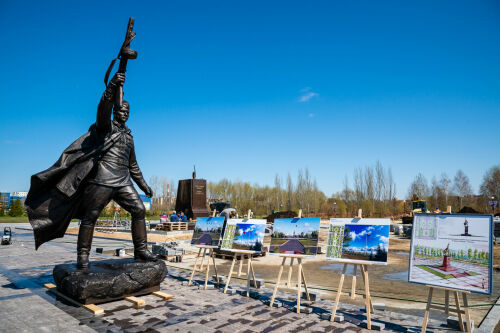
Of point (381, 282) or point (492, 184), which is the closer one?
point (381, 282)

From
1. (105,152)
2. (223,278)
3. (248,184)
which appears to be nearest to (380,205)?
(248,184)

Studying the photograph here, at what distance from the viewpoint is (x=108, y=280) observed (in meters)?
4.73

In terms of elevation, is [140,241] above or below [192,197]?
below

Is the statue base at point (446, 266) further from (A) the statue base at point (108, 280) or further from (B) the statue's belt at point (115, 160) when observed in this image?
(B) the statue's belt at point (115, 160)

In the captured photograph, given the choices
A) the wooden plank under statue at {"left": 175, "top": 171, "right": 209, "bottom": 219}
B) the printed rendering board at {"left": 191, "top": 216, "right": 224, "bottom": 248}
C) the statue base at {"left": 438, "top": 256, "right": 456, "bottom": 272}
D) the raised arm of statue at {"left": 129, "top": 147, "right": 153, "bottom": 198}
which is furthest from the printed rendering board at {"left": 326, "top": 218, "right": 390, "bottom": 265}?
the wooden plank under statue at {"left": 175, "top": 171, "right": 209, "bottom": 219}

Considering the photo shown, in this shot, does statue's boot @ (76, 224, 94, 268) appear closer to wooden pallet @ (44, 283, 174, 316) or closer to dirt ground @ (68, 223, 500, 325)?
wooden pallet @ (44, 283, 174, 316)

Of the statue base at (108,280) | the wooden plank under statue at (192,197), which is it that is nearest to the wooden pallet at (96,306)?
the statue base at (108,280)

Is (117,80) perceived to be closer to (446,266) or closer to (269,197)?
(446,266)

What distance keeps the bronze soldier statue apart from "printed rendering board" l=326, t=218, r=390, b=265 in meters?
3.17

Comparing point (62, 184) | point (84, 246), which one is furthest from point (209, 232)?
point (62, 184)

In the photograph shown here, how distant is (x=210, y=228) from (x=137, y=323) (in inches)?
106

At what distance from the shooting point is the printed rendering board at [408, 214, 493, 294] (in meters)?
3.59

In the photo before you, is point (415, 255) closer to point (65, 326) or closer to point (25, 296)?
point (65, 326)

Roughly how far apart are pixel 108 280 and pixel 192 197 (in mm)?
18599
